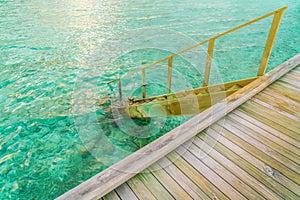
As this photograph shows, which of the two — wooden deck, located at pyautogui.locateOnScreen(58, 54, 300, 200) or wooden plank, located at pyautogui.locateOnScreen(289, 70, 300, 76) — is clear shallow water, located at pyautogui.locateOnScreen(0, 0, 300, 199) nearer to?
wooden deck, located at pyautogui.locateOnScreen(58, 54, 300, 200)

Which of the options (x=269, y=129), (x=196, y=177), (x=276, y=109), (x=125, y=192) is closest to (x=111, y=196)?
(x=125, y=192)

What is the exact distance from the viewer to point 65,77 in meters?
7.16

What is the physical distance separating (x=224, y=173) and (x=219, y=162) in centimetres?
13

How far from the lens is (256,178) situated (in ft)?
5.95

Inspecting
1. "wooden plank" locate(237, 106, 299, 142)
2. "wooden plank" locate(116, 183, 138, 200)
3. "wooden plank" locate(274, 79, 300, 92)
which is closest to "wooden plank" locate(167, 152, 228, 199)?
"wooden plank" locate(116, 183, 138, 200)

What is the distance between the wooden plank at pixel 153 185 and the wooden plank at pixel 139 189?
0.03m

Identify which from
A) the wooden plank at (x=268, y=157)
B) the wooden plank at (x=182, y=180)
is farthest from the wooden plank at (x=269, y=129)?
the wooden plank at (x=182, y=180)

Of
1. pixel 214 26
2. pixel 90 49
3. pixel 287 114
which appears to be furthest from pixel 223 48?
pixel 287 114

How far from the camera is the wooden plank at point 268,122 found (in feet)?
7.44

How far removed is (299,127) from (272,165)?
2.78ft

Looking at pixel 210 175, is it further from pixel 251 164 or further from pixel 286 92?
pixel 286 92

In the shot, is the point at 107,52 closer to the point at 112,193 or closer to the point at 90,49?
the point at 90,49

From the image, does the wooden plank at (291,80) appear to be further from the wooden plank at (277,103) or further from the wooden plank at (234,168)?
the wooden plank at (234,168)

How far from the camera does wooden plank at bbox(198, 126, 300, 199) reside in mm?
1725
